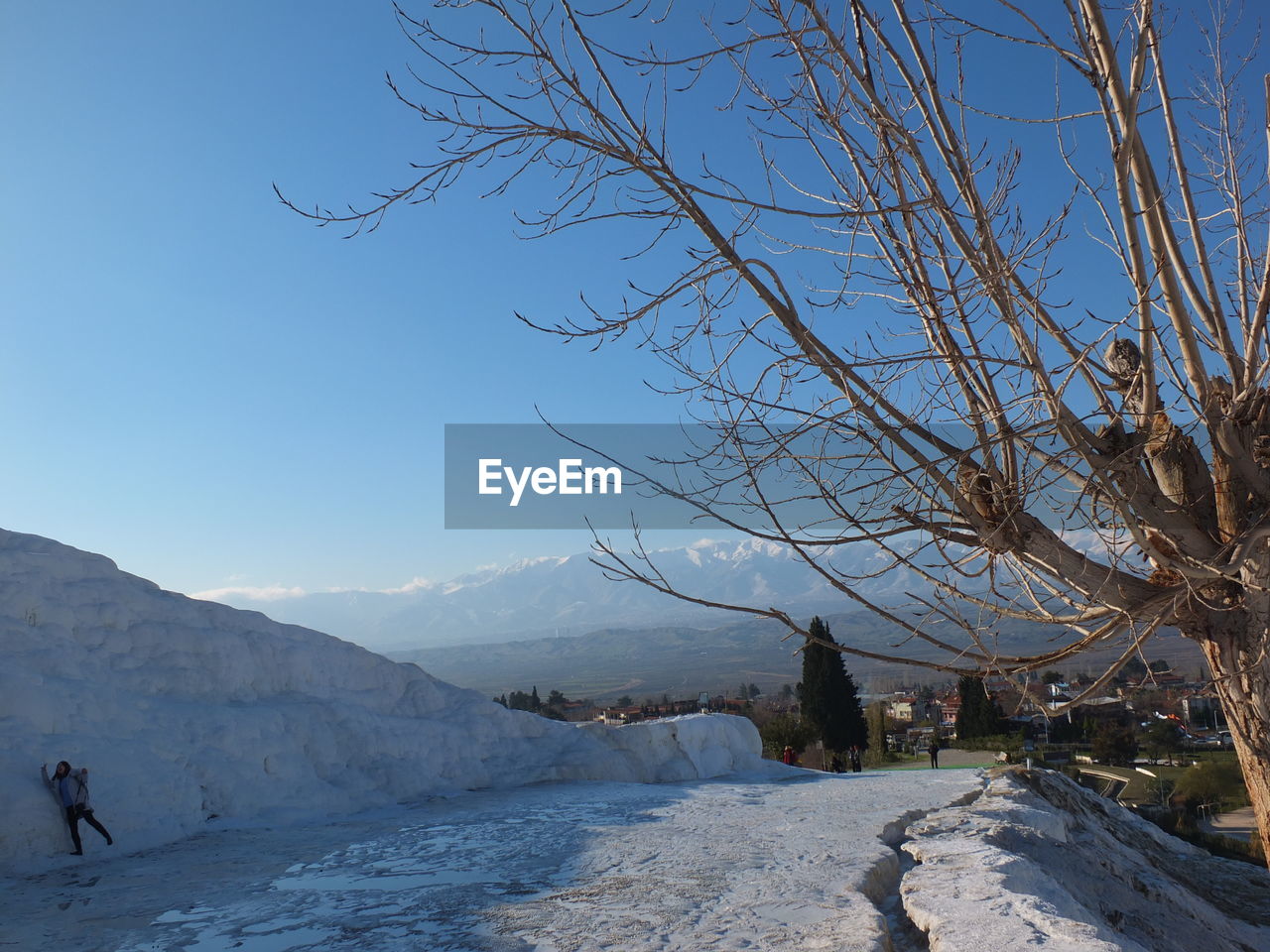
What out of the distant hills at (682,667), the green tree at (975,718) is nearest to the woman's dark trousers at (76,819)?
the green tree at (975,718)

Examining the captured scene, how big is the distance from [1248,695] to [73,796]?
31.7ft

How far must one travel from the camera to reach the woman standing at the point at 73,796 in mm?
8781

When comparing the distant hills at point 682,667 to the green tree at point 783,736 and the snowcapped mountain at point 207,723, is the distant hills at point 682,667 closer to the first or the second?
the green tree at point 783,736

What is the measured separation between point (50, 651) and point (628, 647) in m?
189

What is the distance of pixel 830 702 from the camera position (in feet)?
99.1

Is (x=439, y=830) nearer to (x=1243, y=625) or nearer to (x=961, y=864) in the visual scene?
(x=961, y=864)

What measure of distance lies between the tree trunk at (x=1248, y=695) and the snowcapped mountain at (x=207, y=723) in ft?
31.4

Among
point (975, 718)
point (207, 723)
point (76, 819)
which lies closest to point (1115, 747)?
point (975, 718)

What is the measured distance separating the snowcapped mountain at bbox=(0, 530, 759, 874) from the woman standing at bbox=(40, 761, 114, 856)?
Answer: 0.14 metres

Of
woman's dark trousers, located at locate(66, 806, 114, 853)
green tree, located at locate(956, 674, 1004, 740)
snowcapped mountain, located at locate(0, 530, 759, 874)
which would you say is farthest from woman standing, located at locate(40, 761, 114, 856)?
green tree, located at locate(956, 674, 1004, 740)

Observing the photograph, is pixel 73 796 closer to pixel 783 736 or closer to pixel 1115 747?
pixel 783 736

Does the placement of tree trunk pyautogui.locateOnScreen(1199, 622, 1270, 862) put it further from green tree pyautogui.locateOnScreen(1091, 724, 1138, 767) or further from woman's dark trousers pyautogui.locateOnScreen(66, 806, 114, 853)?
green tree pyautogui.locateOnScreen(1091, 724, 1138, 767)

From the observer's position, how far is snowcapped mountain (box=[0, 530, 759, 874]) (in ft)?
31.9

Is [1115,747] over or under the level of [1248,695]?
under
